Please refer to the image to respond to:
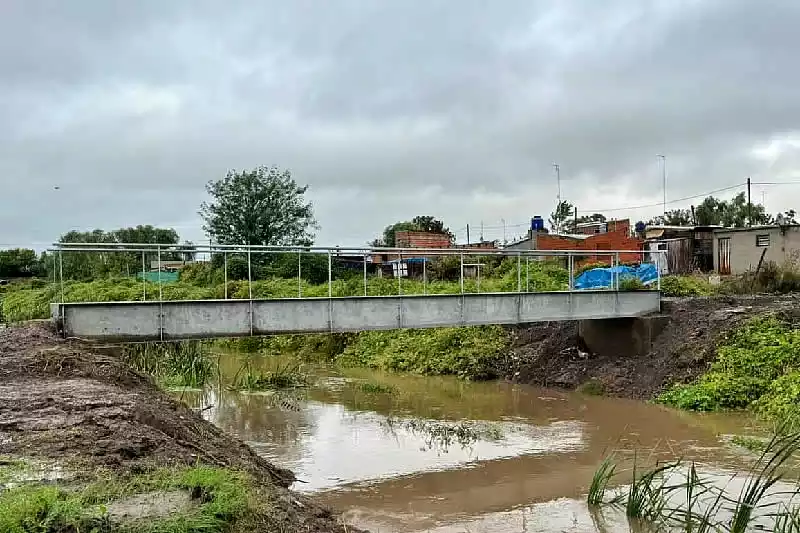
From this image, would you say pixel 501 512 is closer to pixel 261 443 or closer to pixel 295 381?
pixel 261 443

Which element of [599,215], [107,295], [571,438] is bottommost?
[571,438]

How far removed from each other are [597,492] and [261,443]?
25.0 feet

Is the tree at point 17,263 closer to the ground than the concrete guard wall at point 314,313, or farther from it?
farther from it

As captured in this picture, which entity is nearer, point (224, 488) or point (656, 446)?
point (224, 488)

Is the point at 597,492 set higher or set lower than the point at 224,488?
lower

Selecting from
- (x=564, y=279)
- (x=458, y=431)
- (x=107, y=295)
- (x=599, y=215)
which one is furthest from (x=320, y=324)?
(x=599, y=215)

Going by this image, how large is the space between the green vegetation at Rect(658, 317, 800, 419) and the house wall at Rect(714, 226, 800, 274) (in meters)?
12.1

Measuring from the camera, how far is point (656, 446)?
1452 centimetres

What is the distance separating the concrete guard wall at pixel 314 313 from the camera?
14.9m

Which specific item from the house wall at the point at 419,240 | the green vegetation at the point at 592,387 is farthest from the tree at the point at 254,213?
the green vegetation at the point at 592,387

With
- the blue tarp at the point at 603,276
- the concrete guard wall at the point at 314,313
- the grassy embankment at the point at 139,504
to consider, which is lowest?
the grassy embankment at the point at 139,504

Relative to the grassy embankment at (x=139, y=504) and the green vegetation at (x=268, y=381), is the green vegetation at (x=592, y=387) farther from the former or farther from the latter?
the grassy embankment at (x=139, y=504)

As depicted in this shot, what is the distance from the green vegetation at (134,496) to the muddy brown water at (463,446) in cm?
400

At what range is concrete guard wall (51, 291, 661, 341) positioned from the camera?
14.9 meters
